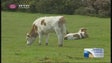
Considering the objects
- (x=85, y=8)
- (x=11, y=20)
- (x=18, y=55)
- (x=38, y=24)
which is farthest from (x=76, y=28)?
(x=18, y=55)

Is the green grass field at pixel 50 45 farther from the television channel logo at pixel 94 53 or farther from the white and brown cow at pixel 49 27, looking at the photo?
the white and brown cow at pixel 49 27

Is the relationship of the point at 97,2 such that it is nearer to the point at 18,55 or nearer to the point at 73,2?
the point at 73,2

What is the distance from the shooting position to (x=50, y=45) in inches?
867

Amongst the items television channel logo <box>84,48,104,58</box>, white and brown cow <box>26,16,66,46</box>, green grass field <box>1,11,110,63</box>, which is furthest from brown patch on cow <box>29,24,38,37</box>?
television channel logo <box>84,48,104,58</box>

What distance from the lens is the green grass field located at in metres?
14.2

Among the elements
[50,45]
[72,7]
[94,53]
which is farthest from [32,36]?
[72,7]

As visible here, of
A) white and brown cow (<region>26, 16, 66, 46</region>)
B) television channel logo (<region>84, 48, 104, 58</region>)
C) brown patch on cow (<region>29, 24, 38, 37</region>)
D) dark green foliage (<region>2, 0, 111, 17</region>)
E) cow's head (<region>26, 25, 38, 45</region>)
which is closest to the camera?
television channel logo (<region>84, 48, 104, 58</region>)

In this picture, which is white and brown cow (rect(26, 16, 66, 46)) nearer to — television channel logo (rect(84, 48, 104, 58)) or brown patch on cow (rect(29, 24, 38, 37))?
brown patch on cow (rect(29, 24, 38, 37))

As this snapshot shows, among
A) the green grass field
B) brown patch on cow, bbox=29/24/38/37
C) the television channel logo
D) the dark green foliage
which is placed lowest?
the green grass field

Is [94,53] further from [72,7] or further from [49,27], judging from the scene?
[72,7]

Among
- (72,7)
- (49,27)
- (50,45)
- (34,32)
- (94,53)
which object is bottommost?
(50,45)

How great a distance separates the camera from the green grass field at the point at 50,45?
14.2 metres

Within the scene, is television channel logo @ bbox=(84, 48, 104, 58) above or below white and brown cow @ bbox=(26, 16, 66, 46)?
below

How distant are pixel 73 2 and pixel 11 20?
35.0 ft
